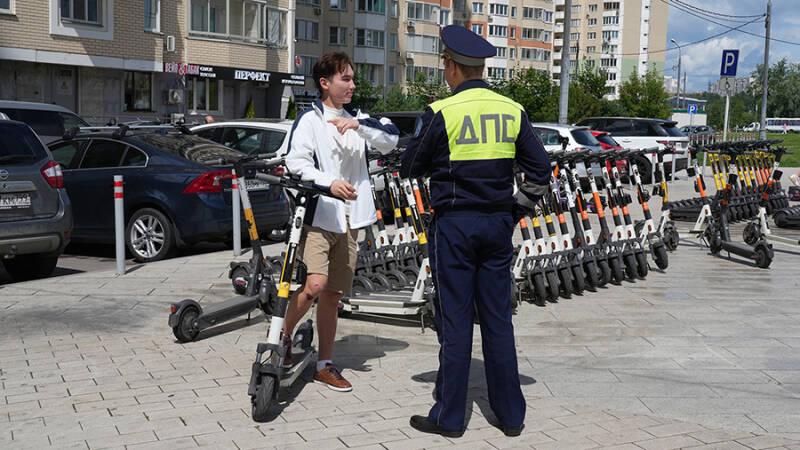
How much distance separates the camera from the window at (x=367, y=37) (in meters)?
66.2

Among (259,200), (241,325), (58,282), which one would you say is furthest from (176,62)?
(241,325)

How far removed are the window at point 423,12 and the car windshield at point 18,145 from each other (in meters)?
67.7

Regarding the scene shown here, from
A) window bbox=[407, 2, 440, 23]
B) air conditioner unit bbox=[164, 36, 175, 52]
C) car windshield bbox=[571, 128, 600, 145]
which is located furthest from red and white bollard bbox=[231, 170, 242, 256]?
window bbox=[407, 2, 440, 23]

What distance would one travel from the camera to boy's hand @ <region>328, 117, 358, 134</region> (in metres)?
5.15

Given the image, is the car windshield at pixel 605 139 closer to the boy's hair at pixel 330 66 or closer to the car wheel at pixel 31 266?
the car wheel at pixel 31 266

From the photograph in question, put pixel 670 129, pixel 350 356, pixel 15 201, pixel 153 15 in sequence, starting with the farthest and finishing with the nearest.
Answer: pixel 153 15 < pixel 670 129 < pixel 15 201 < pixel 350 356

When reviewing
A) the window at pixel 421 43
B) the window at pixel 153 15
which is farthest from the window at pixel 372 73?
the window at pixel 153 15

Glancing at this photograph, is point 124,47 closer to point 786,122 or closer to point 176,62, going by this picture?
point 176,62

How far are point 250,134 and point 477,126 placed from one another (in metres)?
9.65

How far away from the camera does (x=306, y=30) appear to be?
63562 millimetres

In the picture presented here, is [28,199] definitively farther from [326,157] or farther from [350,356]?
[326,157]

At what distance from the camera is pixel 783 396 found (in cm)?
554

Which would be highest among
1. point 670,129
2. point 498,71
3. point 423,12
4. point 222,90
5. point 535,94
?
point 423,12

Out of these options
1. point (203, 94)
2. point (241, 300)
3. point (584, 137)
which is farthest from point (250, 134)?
point (203, 94)
